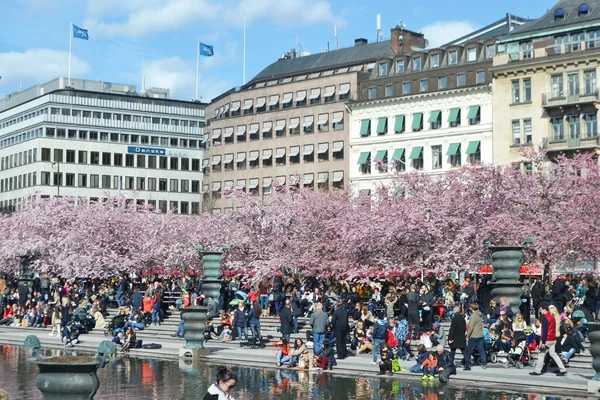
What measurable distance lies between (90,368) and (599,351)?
14671mm

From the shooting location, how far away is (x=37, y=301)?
55.6m

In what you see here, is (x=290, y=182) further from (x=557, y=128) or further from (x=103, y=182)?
(x=103, y=182)

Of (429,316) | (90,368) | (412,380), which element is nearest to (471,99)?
(429,316)

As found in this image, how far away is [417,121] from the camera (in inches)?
3543

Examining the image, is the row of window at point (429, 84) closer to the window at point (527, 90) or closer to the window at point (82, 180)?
the window at point (527, 90)

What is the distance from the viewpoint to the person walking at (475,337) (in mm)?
31641

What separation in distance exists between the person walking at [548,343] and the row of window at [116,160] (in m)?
96.7

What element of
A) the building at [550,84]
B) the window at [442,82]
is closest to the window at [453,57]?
the window at [442,82]

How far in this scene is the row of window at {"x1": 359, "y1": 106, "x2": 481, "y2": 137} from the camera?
85.8 m

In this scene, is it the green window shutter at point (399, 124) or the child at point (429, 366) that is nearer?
the child at point (429, 366)

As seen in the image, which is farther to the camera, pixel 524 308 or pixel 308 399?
pixel 524 308

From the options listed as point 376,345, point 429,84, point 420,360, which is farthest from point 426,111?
point 420,360

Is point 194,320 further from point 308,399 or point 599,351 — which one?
point 599,351

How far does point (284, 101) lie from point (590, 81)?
3652cm
